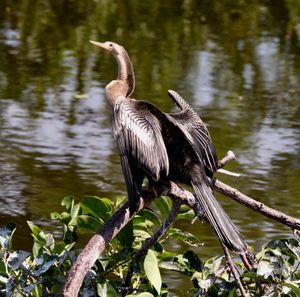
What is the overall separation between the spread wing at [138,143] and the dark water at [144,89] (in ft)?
4.51

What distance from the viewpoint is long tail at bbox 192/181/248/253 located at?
10.7ft

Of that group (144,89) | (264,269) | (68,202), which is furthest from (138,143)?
(144,89)

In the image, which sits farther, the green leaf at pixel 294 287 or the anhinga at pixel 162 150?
the anhinga at pixel 162 150

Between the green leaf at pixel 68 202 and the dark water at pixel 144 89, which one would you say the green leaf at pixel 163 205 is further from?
the dark water at pixel 144 89

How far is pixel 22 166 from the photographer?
6.45 m

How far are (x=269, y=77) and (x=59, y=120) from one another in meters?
2.39

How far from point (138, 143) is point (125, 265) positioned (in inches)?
18.1

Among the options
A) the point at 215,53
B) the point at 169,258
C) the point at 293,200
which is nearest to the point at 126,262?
the point at 169,258

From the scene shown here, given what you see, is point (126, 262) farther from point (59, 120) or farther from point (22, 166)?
point (59, 120)

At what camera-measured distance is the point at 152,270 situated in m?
3.38

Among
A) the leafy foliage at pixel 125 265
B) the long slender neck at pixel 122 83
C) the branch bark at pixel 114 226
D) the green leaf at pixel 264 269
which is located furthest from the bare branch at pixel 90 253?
the long slender neck at pixel 122 83

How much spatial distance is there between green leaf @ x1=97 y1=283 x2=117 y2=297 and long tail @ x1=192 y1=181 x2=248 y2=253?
1.28ft

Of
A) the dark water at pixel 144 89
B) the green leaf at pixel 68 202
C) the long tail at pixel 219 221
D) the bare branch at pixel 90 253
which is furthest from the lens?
the dark water at pixel 144 89

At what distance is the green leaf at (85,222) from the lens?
364 centimetres
